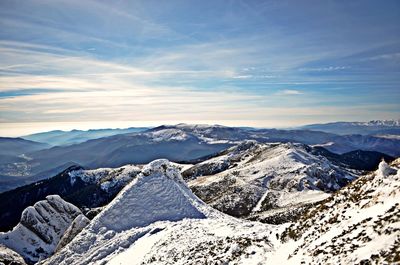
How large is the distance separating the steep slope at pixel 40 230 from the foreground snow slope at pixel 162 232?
39.7 m

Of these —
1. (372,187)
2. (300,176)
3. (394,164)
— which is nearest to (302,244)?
(372,187)

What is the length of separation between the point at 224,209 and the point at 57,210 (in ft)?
171

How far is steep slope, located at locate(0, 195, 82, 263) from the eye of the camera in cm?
7906

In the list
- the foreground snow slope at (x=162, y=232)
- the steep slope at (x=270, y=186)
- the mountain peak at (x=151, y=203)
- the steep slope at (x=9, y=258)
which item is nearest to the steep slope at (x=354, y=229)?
the foreground snow slope at (x=162, y=232)

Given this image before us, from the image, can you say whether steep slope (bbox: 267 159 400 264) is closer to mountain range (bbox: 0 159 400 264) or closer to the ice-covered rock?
mountain range (bbox: 0 159 400 264)

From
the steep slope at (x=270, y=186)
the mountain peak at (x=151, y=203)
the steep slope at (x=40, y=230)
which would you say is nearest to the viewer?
the mountain peak at (x=151, y=203)

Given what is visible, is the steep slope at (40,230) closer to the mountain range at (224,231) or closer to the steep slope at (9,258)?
the steep slope at (9,258)

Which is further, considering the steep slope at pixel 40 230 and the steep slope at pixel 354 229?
the steep slope at pixel 40 230

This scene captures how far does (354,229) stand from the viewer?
1988 centimetres

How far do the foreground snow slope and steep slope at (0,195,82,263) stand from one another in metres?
39.7

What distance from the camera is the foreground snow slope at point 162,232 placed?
1177 inches

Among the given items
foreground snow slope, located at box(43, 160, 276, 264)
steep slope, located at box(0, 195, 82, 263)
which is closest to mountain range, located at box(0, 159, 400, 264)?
foreground snow slope, located at box(43, 160, 276, 264)

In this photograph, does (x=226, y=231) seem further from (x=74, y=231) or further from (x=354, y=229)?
(x=74, y=231)

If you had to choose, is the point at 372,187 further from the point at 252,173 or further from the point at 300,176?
the point at 252,173
